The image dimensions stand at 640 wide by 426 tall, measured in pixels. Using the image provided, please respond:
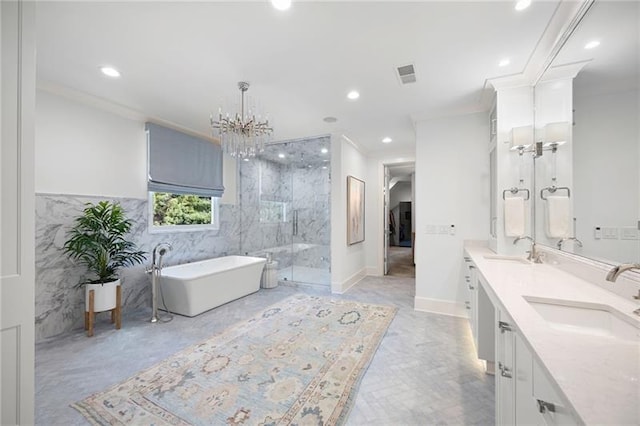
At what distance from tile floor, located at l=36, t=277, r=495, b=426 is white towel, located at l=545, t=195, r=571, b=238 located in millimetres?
1259

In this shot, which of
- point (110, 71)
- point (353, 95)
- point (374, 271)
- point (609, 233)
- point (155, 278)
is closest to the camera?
point (609, 233)

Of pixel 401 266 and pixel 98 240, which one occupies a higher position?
pixel 98 240

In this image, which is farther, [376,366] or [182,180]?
[182,180]

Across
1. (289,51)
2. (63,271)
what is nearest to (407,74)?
(289,51)

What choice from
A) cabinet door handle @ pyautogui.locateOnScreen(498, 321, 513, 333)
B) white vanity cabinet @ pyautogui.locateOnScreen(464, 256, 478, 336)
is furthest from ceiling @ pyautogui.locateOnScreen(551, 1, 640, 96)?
white vanity cabinet @ pyautogui.locateOnScreen(464, 256, 478, 336)

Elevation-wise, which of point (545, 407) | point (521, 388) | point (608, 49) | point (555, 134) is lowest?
point (521, 388)

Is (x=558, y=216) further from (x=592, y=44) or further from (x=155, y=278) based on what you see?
(x=155, y=278)

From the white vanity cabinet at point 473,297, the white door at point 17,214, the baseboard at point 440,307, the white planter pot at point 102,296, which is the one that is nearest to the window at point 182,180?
the white planter pot at point 102,296

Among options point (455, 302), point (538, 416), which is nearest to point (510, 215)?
point (455, 302)

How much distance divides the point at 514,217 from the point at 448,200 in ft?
3.41

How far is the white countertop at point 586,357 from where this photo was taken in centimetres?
57

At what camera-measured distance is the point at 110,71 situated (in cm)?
256

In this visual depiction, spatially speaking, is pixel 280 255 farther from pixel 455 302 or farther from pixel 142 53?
pixel 142 53

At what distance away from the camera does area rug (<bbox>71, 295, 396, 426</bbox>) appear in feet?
5.49
